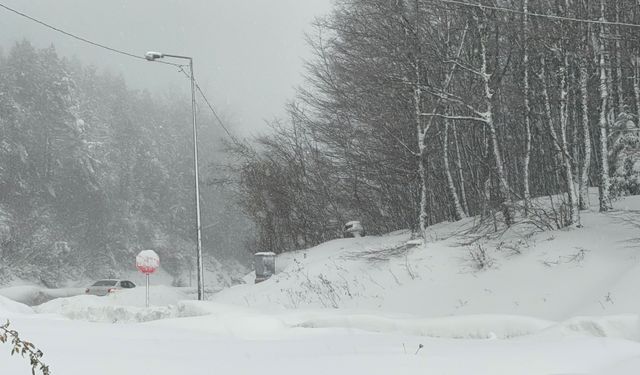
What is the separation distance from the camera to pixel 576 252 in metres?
11.0

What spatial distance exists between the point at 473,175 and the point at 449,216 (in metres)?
1.94

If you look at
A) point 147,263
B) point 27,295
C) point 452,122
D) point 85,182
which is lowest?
point 27,295

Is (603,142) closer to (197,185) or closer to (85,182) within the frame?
(197,185)

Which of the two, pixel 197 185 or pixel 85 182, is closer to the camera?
pixel 197 185

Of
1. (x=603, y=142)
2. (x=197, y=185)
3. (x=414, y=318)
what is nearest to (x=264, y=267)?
(x=197, y=185)

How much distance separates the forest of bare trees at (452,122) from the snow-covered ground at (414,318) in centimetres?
166

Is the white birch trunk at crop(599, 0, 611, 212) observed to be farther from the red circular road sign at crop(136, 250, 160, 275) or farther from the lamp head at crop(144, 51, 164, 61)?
the lamp head at crop(144, 51, 164, 61)

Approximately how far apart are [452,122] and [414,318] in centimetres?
1139

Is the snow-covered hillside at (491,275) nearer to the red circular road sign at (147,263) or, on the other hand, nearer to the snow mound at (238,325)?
the red circular road sign at (147,263)

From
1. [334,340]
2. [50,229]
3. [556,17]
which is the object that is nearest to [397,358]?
[334,340]

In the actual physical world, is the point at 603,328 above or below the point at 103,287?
above

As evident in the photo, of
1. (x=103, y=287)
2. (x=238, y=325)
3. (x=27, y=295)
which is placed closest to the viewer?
(x=238, y=325)

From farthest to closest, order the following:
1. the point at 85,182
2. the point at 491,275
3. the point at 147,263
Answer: the point at 85,182 → the point at 147,263 → the point at 491,275

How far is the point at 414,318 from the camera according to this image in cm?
948
